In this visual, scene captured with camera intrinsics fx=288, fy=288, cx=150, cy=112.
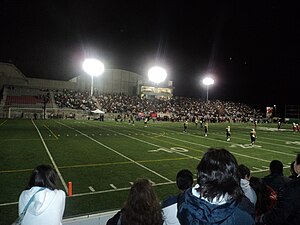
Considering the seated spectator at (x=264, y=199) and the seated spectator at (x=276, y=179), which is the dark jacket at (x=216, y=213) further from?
the seated spectator at (x=276, y=179)

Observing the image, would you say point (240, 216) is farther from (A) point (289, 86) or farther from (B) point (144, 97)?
(A) point (289, 86)

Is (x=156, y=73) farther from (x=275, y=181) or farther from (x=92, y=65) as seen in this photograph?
(x=275, y=181)

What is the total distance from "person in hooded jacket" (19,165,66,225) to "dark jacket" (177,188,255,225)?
5.62ft

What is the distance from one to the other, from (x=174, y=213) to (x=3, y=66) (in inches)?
2456

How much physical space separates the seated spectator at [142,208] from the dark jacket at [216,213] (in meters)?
0.76

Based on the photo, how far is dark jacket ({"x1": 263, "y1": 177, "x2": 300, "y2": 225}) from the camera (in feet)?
8.85

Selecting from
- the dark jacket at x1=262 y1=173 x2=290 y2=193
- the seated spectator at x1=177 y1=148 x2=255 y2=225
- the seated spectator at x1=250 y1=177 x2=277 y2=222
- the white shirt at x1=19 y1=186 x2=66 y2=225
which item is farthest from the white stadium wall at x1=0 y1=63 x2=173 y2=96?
the seated spectator at x1=177 y1=148 x2=255 y2=225

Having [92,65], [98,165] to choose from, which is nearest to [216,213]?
[98,165]

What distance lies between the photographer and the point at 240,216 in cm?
223

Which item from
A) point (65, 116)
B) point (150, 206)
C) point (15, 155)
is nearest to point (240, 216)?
point (150, 206)

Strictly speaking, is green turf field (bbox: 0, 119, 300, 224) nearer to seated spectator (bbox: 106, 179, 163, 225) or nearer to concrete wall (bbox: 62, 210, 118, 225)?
concrete wall (bbox: 62, 210, 118, 225)

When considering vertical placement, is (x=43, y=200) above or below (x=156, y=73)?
below

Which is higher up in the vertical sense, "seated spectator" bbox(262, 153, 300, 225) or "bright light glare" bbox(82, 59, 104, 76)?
"bright light glare" bbox(82, 59, 104, 76)

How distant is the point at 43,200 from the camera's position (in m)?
3.27
